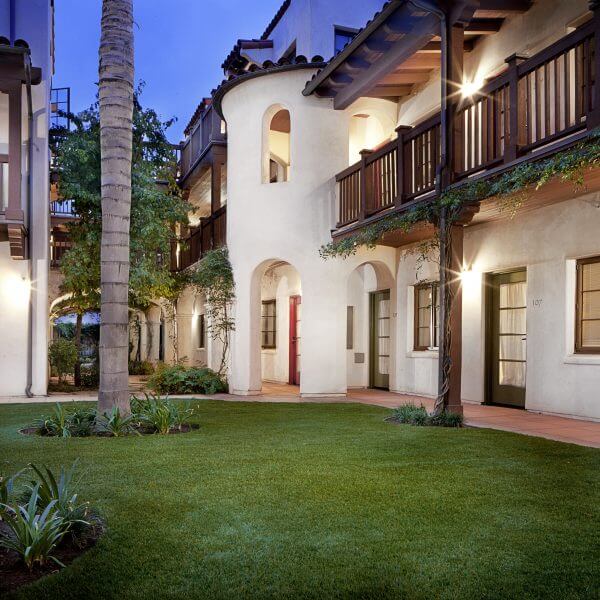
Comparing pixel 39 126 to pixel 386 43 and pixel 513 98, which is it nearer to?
pixel 386 43

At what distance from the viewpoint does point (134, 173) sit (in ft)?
49.3

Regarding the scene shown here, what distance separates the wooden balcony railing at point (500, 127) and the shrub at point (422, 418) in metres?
3.13

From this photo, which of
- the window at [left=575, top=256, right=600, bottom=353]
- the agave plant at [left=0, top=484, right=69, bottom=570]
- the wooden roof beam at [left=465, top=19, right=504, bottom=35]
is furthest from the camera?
the wooden roof beam at [left=465, top=19, right=504, bottom=35]

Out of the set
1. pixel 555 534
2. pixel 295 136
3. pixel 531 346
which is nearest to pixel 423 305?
pixel 531 346

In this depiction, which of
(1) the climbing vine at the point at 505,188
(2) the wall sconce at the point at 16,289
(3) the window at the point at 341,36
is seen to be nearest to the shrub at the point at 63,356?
(2) the wall sconce at the point at 16,289

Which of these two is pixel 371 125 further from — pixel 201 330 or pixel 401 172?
pixel 201 330

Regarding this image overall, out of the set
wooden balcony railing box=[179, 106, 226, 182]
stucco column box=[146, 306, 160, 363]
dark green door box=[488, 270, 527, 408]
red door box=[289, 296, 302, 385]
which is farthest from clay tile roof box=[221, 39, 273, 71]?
dark green door box=[488, 270, 527, 408]

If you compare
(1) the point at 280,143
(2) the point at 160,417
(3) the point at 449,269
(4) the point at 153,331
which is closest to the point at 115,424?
(2) the point at 160,417

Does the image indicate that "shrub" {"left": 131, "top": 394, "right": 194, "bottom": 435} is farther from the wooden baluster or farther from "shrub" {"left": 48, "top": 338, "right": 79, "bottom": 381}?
"shrub" {"left": 48, "top": 338, "right": 79, "bottom": 381}

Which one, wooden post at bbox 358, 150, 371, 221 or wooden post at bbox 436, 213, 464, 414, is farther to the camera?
wooden post at bbox 358, 150, 371, 221

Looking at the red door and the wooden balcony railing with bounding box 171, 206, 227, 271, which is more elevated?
the wooden balcony railing with bounding box 171, 206, 227, 271

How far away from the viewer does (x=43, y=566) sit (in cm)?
359

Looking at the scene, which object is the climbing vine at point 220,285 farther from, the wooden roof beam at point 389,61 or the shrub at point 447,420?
the shrub at point 447,420

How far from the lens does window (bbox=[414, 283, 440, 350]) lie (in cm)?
1298
